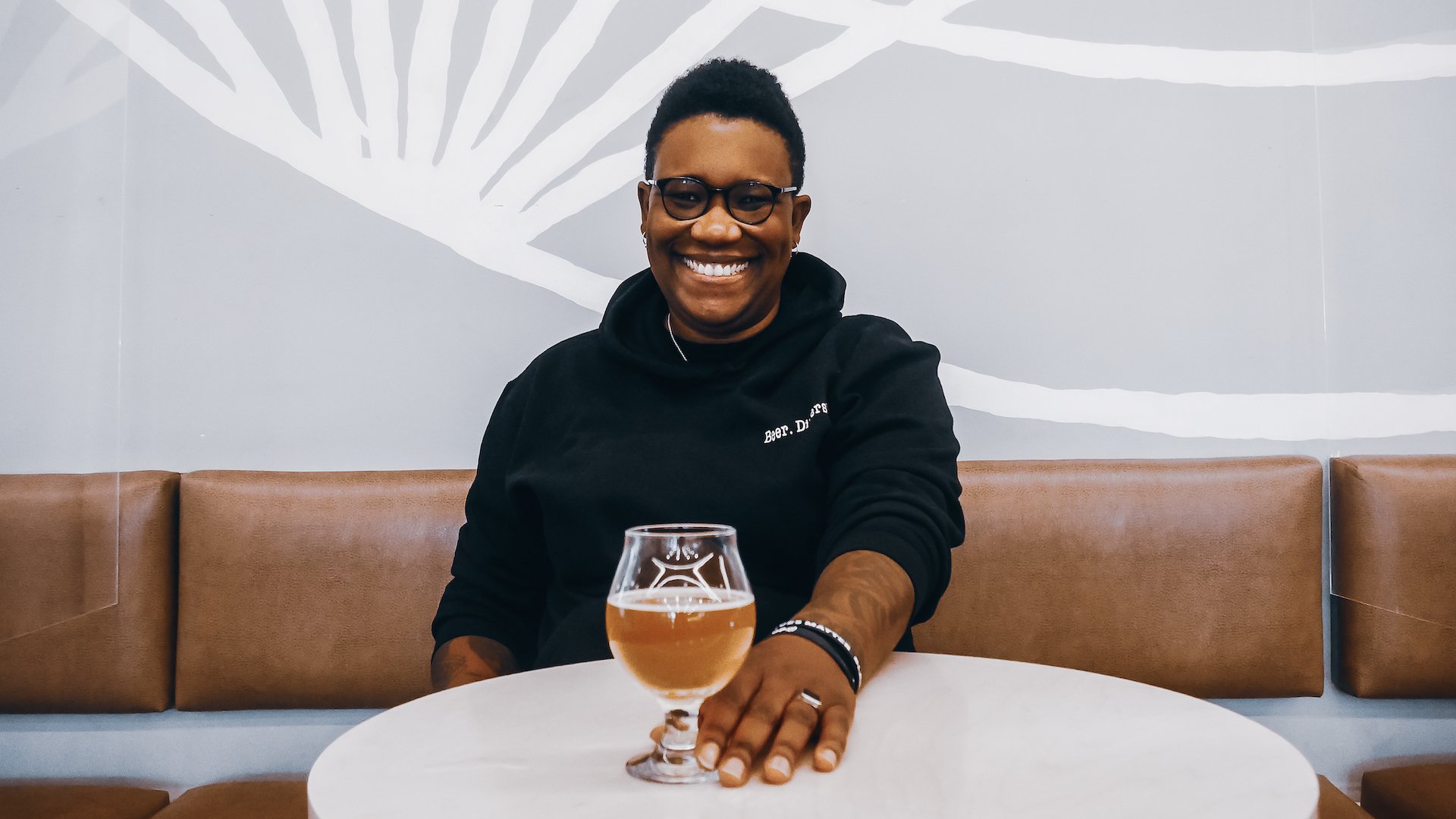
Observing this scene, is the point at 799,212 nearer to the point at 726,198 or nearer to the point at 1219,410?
the point at 726,198

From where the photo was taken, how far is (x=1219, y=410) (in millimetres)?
1658

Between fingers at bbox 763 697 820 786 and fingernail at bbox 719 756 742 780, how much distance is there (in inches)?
0.7

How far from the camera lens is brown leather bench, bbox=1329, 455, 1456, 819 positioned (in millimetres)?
1413

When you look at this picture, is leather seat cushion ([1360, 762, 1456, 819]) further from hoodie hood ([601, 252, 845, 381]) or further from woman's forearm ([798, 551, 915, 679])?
hoodie hood ([601, 252, 845, 381])

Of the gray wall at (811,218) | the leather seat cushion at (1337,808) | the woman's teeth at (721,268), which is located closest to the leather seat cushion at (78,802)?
the gray wall at (811,218)

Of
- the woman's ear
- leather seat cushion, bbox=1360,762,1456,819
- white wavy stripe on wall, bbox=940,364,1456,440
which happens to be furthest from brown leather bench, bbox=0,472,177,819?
leather seat cushion, bbox=1360,762,1456,819

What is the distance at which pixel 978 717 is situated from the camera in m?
0.70

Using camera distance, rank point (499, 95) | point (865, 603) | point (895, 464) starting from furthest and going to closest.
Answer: point (499, 95)
point (895, 464)
point (865, 603)

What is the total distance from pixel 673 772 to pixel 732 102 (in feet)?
2.92

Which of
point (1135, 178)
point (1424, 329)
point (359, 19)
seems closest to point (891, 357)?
point (1135, 178)

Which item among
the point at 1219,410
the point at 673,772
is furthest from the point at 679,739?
the point at 1219,410

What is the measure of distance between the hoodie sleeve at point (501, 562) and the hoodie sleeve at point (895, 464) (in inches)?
16.6

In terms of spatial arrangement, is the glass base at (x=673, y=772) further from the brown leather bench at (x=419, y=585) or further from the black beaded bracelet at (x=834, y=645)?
the brown leather bench at (x=419, y=585)

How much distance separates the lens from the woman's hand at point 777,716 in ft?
1.95
